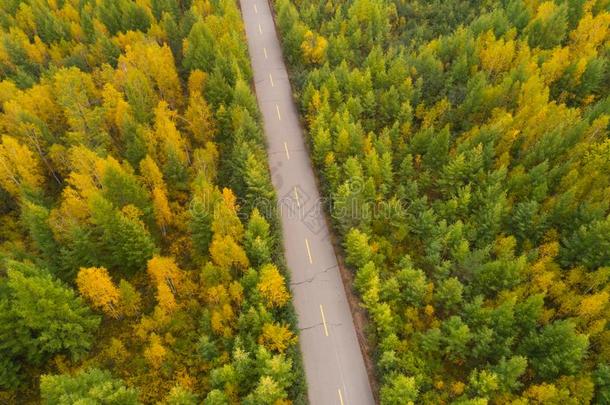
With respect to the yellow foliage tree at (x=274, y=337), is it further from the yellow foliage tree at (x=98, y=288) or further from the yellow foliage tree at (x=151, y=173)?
the yellow foliage tree at (x=151, y=173)

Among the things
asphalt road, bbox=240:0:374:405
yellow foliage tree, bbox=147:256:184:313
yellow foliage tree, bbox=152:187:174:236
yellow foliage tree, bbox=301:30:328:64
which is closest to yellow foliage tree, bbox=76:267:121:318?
yellow foliage tree, bbox=147:256:184:313

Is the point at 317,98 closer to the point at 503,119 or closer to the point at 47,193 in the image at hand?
the point at 503,119

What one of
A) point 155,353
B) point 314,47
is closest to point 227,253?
point 155,353

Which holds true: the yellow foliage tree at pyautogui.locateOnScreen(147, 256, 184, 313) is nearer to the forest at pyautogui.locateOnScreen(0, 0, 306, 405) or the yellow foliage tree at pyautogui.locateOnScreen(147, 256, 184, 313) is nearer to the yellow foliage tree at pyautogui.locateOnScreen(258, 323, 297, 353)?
the forest at pyautogui.locateOnScreen(0, 0, 306, 405)

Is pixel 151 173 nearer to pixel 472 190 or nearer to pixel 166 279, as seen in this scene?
pixel 166 279

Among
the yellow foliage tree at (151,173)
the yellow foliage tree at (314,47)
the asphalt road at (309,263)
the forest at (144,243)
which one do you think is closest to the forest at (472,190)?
the yellow foliage tree at (314,47)

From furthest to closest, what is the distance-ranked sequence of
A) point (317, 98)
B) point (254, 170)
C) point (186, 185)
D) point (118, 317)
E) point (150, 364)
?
point (317, 98) → point (186, 185) → point (254, 170) → point (118, 317) → point (150, 364)

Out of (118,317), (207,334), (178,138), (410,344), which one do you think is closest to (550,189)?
(410,344)
